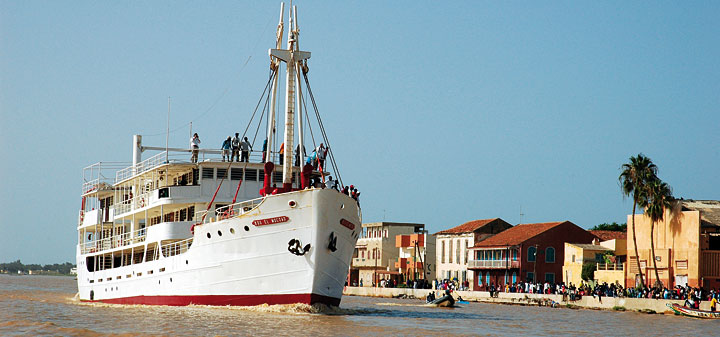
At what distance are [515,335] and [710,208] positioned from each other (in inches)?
1220

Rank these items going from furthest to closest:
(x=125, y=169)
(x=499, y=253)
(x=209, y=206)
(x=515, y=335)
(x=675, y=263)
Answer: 1. (x=499, y=253)
2. (x=675, y=263)
3. (x=125, y=169)
4. (x=209, y=206)
5. (x=515, y=335)

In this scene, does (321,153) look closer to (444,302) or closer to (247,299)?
(247,299)

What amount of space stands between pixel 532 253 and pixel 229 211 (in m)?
42.1

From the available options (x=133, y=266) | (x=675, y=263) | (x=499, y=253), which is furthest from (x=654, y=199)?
(x=133, y=266)

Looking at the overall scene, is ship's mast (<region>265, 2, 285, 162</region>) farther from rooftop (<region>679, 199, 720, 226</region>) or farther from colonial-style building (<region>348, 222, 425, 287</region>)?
colonial-style building (<region>348, 222, 425, 287</region>)

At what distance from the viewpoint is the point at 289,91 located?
3619 centimetres

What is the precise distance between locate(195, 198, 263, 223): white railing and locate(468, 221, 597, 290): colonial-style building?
38.9 m

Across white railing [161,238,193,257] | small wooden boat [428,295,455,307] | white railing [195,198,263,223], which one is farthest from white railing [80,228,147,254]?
small wooden boat [428,295,455,307]

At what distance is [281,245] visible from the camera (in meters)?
33.4

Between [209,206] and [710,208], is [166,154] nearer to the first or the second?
[209,206]

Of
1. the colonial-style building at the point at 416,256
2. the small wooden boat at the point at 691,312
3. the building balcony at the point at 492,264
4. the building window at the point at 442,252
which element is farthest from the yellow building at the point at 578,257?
the colonial-style building at the point at 416,256

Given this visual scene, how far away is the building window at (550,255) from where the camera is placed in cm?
7375

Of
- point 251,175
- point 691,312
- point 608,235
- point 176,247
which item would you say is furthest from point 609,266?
point 176,247

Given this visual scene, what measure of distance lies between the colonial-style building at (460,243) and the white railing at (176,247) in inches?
1762
